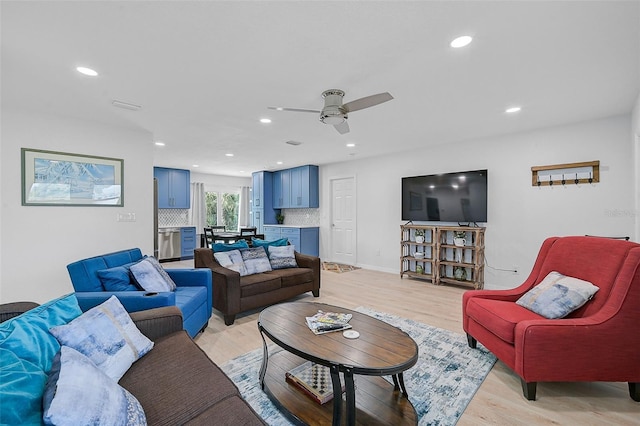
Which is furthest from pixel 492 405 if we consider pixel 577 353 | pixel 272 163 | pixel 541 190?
pixel 272 163

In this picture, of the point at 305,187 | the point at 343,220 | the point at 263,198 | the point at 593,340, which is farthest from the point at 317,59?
the point at 263,198

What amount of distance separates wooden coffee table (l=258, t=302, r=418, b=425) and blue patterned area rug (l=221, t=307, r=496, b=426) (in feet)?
0.33

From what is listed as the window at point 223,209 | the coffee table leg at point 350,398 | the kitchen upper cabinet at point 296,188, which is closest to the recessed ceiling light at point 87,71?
the coffee table leg at point 350,398

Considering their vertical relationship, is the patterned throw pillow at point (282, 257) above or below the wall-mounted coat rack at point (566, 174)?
below

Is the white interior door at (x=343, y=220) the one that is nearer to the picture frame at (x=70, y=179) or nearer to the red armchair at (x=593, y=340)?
the picture frame at (x=70, y=179)

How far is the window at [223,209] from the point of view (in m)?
9.00

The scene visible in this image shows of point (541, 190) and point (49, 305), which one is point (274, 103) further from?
point (541, 190)

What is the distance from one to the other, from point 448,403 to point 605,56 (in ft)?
9.35

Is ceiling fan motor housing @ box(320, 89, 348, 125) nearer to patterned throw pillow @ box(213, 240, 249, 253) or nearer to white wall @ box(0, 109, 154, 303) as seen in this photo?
patterned throw pillow @ box(213, 240, 249, 253)

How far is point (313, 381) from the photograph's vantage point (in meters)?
1.90

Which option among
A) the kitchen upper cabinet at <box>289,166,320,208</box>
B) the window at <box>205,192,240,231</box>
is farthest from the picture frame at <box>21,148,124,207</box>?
the window at <box>205,192,240,231</box>

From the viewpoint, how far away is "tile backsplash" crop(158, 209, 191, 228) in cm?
794

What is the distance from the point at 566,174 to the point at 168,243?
803cm

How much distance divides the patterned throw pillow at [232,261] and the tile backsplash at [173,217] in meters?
5.11
